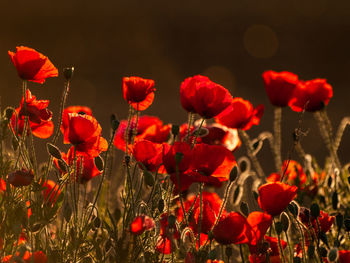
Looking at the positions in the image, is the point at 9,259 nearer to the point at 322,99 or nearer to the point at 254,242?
the point at 254,242

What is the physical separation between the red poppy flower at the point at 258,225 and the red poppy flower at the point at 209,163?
0.27ft

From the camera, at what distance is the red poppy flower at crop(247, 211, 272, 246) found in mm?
976

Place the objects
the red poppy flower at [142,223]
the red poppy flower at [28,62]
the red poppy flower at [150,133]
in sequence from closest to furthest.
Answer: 1. the red poppy flower at [142,223]
2. the red poppy flower at [28,62]
3. the red poppy flower at [150,133]

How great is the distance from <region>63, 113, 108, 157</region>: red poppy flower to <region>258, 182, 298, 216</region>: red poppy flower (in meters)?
0.28

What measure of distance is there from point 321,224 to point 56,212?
1.49 feet

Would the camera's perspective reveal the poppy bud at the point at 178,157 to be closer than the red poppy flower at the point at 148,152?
Yes

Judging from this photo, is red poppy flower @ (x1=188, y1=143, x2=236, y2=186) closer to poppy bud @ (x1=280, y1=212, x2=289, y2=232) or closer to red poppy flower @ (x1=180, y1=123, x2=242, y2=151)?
poppy bud @ (x1=280, y1=212, x2=289, y2=232)

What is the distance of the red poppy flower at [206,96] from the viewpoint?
104cm

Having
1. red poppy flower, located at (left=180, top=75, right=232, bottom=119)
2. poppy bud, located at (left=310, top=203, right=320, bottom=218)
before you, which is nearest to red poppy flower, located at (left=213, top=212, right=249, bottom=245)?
poppy bud, located at (left=310, top=203, right=320, bottom=218)

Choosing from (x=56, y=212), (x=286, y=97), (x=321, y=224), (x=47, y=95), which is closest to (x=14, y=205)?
(x=56, y=212)

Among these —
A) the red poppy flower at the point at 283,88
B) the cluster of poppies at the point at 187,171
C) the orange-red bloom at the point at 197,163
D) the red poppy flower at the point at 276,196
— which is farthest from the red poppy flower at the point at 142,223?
the red poppy flower at the point at 283,88

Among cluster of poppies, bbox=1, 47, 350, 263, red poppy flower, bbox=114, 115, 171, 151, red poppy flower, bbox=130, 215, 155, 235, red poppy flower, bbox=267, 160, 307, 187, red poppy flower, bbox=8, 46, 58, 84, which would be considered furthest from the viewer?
red poppy flower, bbox=267, 160, 307, 187

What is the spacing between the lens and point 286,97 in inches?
55.6

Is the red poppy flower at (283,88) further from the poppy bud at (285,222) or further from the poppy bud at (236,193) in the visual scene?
the poppy bud at (285,222)
